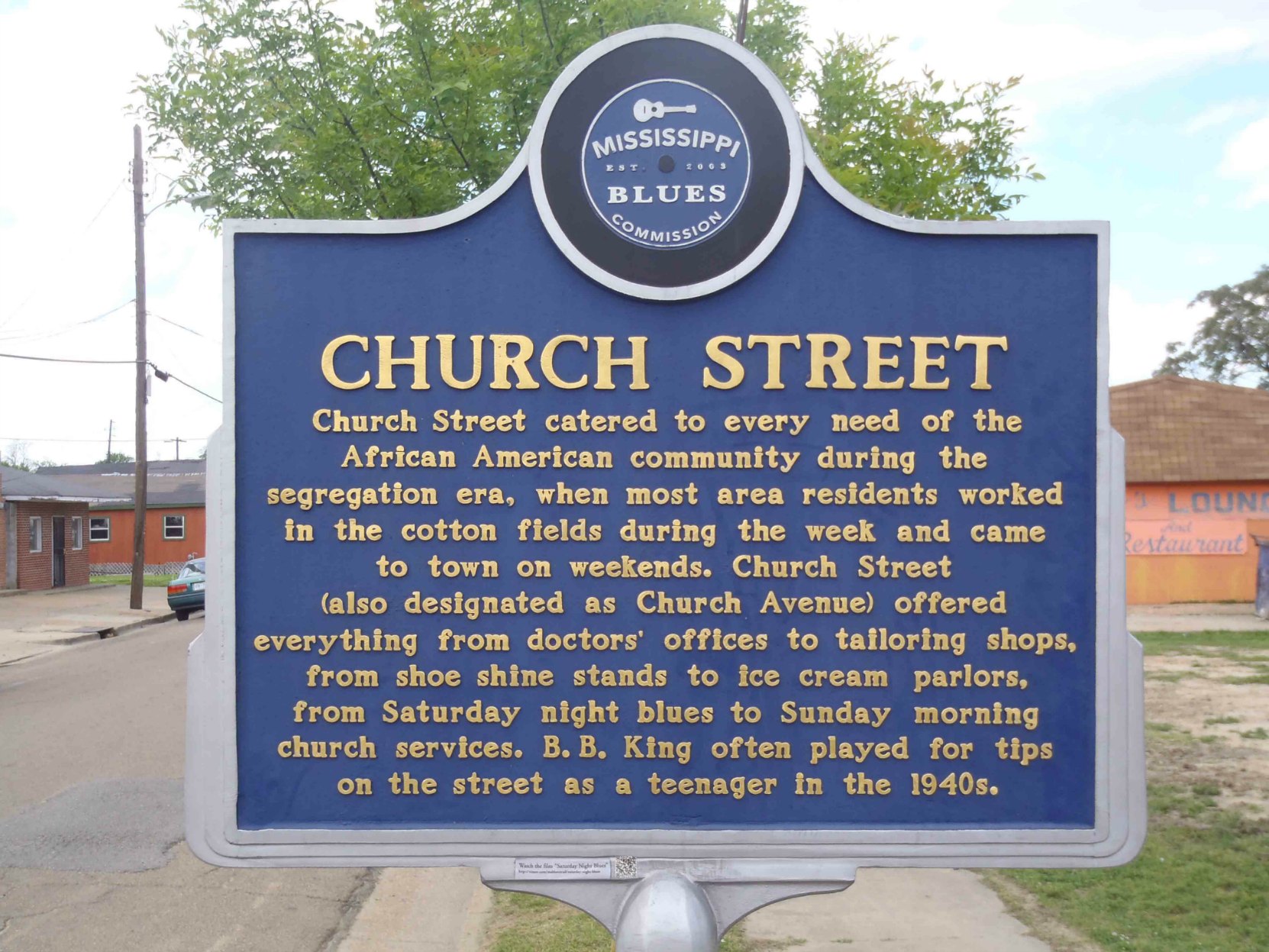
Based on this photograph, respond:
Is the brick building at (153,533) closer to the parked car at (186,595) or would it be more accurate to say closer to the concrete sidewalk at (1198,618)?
the parked car at (186,595)

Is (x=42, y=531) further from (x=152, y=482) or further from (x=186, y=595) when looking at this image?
(x=152, y=482)

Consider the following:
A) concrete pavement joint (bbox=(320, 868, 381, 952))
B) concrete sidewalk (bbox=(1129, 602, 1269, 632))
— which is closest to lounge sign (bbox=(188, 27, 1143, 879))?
concrete pavement joint (bbox=(320, 868, 381, 952))

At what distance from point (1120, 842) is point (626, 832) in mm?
1323

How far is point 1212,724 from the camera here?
9562mm

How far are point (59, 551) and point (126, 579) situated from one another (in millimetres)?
6701

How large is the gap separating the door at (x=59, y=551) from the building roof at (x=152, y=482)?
3.15 meters

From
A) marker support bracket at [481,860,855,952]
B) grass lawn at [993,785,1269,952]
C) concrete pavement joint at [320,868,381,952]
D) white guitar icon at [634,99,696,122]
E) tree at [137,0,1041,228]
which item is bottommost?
concrete pavement joint at [320,868,381,952]

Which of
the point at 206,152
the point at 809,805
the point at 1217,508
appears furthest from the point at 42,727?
the point at 1217,508

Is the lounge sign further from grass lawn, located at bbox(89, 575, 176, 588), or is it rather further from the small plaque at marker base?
A: grass lawn, located at bbox(89, 575, 176, 588)

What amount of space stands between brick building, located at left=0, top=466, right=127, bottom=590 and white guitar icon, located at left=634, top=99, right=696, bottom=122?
32.5 metres

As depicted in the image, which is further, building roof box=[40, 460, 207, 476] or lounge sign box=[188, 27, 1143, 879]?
building roof box=[40, 460, 207, 476]

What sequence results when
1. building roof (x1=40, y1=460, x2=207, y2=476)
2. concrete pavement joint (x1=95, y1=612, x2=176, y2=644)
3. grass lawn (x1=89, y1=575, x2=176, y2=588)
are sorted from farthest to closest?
building roof (x1=40, y1=460, x2=207, y2=476), grass lawn (x1=89, y1=575, x2=176, y2=588), concrete pavement joint (x1=95, y1=612, x2=176, y2=644)

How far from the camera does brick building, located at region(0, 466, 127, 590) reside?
31047 mm

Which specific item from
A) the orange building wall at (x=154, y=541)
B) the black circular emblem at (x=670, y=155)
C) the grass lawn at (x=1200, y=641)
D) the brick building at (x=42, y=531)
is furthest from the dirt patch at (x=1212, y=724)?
the orange building wall at (x=154, y=541)
